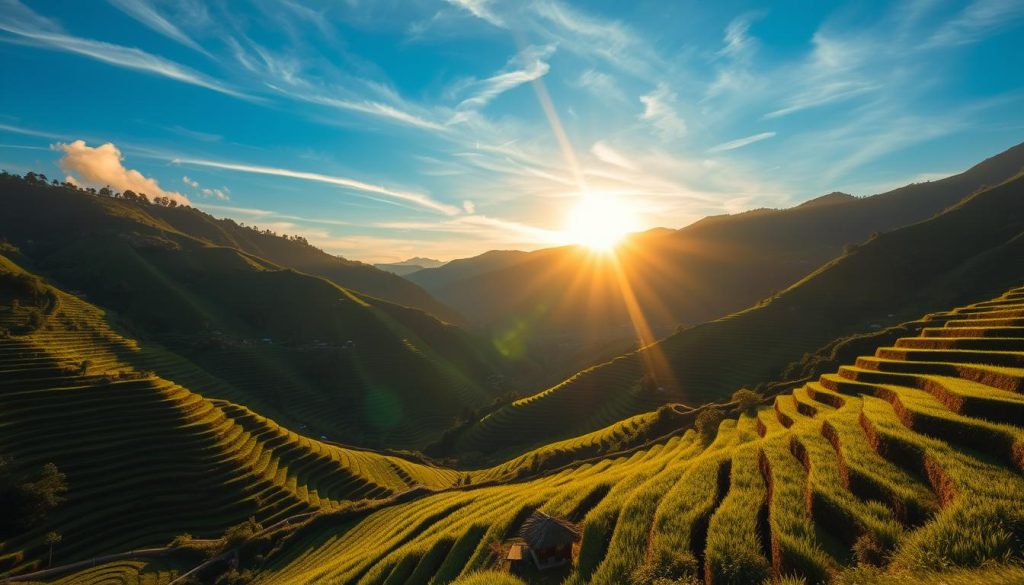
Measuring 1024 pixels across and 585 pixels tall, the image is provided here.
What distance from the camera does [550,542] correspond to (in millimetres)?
11266

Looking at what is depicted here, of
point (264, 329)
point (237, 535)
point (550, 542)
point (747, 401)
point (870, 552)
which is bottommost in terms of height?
point (237, 535)

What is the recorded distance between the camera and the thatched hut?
440 inches

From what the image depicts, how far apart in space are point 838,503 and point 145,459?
160 feet

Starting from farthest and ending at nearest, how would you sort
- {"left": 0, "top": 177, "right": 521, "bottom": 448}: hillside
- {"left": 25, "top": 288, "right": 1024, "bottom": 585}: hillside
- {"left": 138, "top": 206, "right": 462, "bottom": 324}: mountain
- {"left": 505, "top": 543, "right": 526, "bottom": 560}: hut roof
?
{"left": 138, "top": 206, "right": 462, "bottom": 324}: mountain
{"left": 0, "top": 177, "right": 521, "bottom": 448}: hillside
{"left": 505, "top": 543, "right": 526, "bottom": 560}: hut roof
{"left": 25, "top": 288, "right": 1024, "bottom": 585}: hillside

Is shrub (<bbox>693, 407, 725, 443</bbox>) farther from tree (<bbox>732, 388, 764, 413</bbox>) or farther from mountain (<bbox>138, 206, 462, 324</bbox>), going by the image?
mountain (<bbox>138, 206, 462, 324</bbox>)

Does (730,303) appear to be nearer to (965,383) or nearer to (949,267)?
(949,267)

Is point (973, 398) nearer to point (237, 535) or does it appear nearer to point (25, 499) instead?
point (237, 535)

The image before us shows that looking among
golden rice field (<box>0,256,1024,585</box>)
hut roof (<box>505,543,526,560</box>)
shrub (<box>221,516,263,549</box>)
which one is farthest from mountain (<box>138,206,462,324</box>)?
hut roof (<box>505,543,526,560</box>)

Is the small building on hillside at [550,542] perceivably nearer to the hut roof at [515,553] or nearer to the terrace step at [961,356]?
the hut roof at [515,553]

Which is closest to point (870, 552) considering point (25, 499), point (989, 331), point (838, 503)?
point (838, 503)

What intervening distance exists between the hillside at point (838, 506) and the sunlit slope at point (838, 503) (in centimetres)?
4

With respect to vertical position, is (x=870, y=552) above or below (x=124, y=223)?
below

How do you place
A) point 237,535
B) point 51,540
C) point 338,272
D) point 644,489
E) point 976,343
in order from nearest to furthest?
point 644,489 → point 976,343 → point 51,540 → point 237,535 → point 338,272

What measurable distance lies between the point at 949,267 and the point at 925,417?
107157 millimetres
